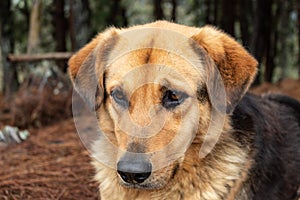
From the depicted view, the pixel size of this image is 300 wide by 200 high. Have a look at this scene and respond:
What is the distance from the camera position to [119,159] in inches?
139

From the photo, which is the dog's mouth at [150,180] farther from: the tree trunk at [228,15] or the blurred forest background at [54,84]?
the tree trunk at [228,15]

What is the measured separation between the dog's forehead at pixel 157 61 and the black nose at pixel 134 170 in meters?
0.63

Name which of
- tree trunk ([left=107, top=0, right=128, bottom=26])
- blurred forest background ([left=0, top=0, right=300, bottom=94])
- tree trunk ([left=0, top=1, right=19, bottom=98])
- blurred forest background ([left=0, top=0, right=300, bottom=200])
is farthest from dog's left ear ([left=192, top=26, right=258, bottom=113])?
tree trunk ([left=107, top=0, right=128, bottom=26])

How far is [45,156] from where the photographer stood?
22.3 ft

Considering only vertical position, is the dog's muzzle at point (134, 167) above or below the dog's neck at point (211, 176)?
above

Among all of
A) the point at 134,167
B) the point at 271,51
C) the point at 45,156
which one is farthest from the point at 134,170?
the point at 271,51

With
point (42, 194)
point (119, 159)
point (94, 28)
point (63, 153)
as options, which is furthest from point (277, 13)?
point (119, 159)

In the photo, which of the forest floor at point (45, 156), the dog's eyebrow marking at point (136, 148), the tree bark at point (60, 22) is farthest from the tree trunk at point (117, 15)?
the dog's eyebrow marking at point (136, 148)

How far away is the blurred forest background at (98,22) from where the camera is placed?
35.9 ft

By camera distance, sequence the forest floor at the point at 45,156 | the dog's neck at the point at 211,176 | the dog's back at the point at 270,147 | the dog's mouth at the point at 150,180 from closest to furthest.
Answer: the dog's mouth at the point at 150,180
the dog's neck at the point at 211,176
the dog's back at the point at 270,147
the forest floor at the point at 45,156

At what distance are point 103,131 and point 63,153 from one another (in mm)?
2841

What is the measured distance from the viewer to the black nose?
3441mm

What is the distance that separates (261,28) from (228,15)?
116 centimetres

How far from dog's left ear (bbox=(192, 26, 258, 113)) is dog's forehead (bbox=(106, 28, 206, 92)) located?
12cm
